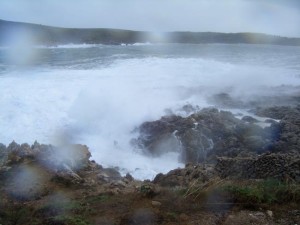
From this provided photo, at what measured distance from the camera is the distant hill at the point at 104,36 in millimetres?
43594

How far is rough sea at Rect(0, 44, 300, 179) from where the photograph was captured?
11742 millimetres

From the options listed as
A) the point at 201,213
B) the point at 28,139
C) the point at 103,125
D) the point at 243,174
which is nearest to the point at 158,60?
the point at 103,125

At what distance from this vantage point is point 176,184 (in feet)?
25.6

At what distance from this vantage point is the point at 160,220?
5.29m

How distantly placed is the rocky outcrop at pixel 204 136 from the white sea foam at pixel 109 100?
0.39 meters

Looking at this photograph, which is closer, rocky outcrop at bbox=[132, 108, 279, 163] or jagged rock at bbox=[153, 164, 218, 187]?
jagged rock at bbox=[153, 164, 218, 187]

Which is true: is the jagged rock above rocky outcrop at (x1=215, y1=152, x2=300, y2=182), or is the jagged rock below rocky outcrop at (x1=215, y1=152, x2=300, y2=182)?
below

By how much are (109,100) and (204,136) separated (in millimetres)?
4942

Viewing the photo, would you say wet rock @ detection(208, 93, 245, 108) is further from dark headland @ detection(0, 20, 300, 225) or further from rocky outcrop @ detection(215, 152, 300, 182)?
rocky outcrop @ detection(215, 152, 300, 182)

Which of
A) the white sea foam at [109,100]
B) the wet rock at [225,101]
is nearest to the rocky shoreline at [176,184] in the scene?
the white sea foam at [109,100]

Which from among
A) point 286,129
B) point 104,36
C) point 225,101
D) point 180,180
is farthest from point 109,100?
point 104,36

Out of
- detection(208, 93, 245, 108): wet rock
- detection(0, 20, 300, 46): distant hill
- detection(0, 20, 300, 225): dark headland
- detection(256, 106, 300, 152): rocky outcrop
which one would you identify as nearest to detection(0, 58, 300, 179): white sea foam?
detection(208, 93, 245, 108): wet rock

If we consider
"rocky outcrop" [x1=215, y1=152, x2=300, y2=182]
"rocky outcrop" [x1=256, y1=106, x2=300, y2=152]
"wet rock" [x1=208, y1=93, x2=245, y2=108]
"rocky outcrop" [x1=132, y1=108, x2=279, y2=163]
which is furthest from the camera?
"wet rock" [x1=208, y1=93, x2=245, y2=108]

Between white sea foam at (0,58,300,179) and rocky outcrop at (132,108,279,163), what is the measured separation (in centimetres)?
39
